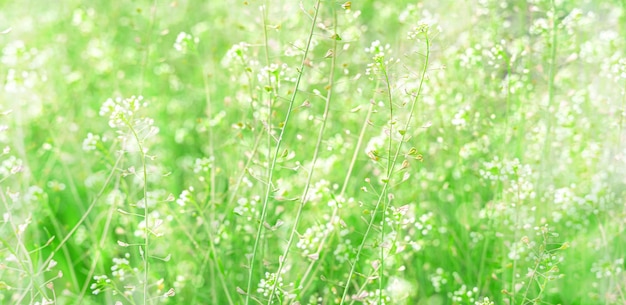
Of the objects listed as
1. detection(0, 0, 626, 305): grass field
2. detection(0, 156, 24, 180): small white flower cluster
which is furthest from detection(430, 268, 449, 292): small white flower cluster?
detection(0, 156, 24, 180): small white flower cluster

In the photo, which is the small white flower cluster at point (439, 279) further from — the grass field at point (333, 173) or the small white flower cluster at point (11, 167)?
the small white flower cluster at point (11, 167)

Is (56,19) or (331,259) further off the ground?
(56,19)

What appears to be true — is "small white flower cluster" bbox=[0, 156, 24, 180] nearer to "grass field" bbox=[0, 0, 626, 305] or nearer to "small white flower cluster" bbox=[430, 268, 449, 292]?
"grass field" bbox=[0, 0, 626, 305]

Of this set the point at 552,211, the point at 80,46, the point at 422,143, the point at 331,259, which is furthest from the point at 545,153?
the point at 80,46

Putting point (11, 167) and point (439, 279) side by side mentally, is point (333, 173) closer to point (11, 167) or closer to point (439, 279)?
point (439, 279)

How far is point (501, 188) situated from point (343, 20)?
1.47 metres

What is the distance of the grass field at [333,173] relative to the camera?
2.13 metres

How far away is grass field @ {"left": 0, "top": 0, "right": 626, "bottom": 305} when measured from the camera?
7.00 feet

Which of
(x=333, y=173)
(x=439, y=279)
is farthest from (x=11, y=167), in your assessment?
(x=439, y=279)

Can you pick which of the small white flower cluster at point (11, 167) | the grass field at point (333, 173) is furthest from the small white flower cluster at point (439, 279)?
the small white flower cluster at point (11, 167)

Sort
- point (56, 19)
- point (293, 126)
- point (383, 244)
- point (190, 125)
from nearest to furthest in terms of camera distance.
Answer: point (383, 244), point (293, 126), point (190, 125), point (56, 19)

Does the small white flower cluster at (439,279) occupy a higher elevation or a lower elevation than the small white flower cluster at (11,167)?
lower

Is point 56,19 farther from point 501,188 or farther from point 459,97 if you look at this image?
point 501,188

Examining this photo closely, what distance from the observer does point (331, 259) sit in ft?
7.73
